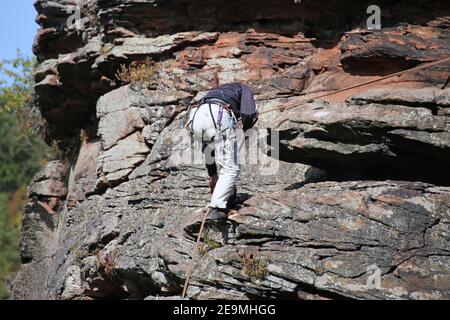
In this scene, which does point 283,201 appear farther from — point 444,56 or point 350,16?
point 350,16

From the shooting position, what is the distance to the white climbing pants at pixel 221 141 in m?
10.2

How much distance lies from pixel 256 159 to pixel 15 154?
4442cm

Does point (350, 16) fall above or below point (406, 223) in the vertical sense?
above

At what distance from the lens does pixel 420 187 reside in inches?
399

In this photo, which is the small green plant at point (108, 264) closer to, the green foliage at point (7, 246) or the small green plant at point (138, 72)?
the small green plant at point (138, 72)

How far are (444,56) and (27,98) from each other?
660 inches

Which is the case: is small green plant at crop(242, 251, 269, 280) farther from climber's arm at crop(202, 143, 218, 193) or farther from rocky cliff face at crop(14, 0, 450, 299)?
climber's arm at crop(202, 143, 218, 193)

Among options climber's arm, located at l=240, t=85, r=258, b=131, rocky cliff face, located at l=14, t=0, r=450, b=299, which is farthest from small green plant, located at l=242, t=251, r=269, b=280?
climber's arm, located at l=240, t=85, r=258, b=131

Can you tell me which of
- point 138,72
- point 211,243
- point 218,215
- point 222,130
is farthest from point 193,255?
point 138,72

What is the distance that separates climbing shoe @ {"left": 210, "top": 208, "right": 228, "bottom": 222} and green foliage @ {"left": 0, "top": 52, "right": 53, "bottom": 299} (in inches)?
502

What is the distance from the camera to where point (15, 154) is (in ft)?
176

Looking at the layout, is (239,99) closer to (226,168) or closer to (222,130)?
(222,130)

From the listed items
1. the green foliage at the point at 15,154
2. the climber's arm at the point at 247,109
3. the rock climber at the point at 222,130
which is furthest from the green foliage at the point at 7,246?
the climber's arm at the point at 247,109

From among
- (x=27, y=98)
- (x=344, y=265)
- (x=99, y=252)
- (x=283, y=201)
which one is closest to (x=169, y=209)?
(x=99, y=252)
